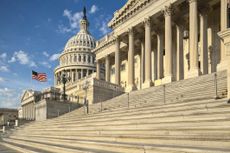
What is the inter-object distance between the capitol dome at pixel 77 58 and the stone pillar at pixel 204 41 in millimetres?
91736

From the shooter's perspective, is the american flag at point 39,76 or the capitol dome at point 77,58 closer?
the american flag at point 39,76

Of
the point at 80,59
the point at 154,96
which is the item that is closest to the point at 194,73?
the point at 154,96

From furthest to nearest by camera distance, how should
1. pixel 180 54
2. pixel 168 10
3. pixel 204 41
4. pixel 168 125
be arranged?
1. pixel 180 54
2. pixel 168 10
3. pixel 204 41
4. pixel 168 125

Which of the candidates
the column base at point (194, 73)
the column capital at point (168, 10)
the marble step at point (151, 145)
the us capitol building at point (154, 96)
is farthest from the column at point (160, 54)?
the marble step at point (151, 145)

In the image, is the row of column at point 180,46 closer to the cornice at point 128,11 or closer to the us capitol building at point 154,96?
the us capitol building at point 154,96

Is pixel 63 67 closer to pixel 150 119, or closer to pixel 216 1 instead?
pixel 216 1

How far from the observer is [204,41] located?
33062mm

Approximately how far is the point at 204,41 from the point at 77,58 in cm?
10225

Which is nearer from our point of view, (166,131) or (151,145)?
(151,145)

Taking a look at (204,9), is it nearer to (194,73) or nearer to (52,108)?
(194,73)

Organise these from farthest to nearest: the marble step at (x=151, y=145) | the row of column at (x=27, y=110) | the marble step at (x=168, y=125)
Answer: the row of column at (x=27, y=110), the marble step at (x=168, y=125), the marble step at (x=151, y=145)

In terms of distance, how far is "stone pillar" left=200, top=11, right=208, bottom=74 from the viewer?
106 ft

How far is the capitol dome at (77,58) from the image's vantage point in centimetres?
12925

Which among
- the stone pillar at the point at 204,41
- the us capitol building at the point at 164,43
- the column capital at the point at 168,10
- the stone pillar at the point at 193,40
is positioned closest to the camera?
the stone pillar at the point at 193,40
